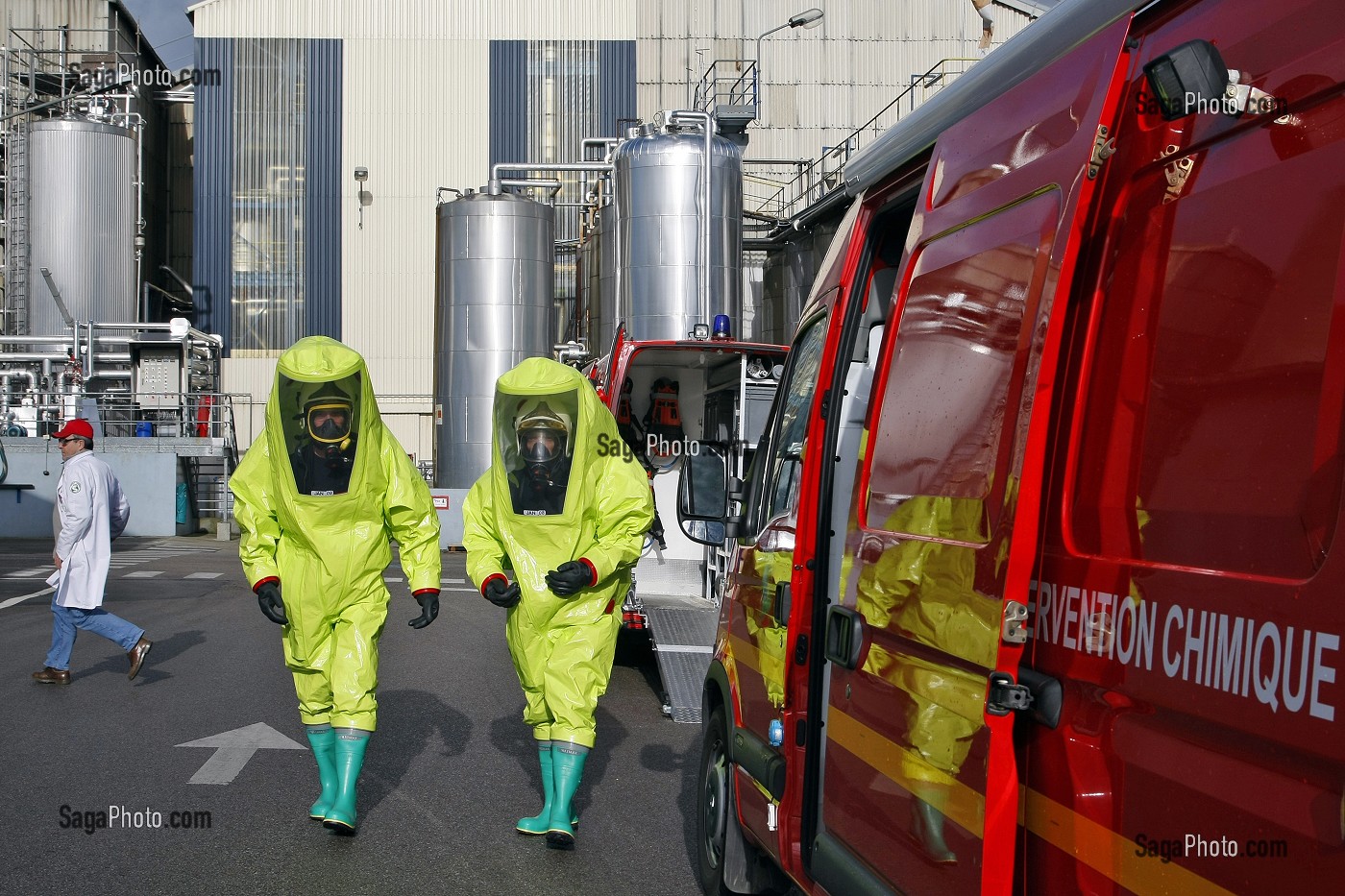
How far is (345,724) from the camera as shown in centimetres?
539

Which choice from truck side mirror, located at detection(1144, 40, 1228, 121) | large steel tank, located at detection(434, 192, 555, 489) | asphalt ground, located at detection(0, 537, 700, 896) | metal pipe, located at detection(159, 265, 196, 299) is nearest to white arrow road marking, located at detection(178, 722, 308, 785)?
asphalt ground, located at detection(0, 537, 700, 896)

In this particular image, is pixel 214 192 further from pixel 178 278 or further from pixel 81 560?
pixel 81 560

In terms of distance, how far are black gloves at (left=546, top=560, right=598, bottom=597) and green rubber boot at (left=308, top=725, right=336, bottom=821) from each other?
1128 mm

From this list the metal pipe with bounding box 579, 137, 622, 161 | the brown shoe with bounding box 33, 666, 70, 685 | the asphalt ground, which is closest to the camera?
the asphalt ground

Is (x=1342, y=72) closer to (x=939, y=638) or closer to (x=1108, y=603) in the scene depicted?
(x=1108, y=603)

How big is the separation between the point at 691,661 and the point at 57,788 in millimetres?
3761

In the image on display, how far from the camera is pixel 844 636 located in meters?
3.19

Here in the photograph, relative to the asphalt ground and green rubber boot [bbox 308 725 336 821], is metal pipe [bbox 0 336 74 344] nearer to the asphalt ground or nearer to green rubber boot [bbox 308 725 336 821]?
the asphalt ground

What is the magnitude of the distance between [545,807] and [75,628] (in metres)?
5.12

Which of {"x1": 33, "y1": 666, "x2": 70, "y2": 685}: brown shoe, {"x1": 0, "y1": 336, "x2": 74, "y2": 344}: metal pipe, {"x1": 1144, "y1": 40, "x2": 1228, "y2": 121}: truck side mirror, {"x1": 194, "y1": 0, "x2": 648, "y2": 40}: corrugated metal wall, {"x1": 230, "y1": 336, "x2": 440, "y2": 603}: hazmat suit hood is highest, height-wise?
{"x1": 194, "y1": 0, "x2": 648, "y2": 40}: corrugated metal wall

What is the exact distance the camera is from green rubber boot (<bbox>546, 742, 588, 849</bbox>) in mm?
5273

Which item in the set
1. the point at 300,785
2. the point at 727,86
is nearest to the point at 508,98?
the point at 727,86

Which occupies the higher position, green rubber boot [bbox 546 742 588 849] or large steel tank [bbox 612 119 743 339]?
large steel tank [bbox 612 119 743 339]

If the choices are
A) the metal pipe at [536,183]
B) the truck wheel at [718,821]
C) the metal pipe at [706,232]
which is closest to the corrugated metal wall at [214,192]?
the metal pipe at [536,183]
